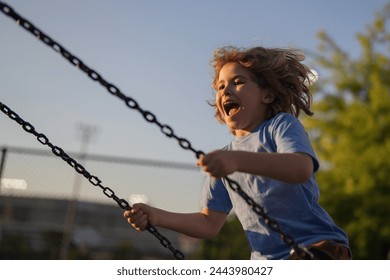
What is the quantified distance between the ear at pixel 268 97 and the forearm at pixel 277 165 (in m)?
0.70

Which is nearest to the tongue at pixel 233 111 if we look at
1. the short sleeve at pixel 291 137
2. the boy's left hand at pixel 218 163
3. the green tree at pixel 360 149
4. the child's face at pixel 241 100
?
the child's face at pixel 241 100

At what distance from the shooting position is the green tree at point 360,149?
1120 cm

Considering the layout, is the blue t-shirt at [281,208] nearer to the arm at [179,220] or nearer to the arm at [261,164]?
the arm at [261,164]

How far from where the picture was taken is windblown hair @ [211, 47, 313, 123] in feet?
8.68

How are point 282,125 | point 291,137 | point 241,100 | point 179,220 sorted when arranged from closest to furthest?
point 291,137 < point 282,125 < point 241,100 < point 179,220

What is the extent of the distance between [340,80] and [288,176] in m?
11.7

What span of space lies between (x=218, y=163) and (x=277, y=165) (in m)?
0.25

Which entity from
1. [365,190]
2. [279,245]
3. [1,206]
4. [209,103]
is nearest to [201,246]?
[365,190]

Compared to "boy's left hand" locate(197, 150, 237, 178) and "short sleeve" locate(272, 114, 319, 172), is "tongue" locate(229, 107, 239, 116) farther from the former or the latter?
"boy's left hand" locate(197, 150, 237, 178)

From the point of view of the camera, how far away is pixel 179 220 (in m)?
2.75

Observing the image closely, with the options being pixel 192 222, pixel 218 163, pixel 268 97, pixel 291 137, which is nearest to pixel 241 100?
pixel 268 97

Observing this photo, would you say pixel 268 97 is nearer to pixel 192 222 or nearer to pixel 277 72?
pixel 277 72
